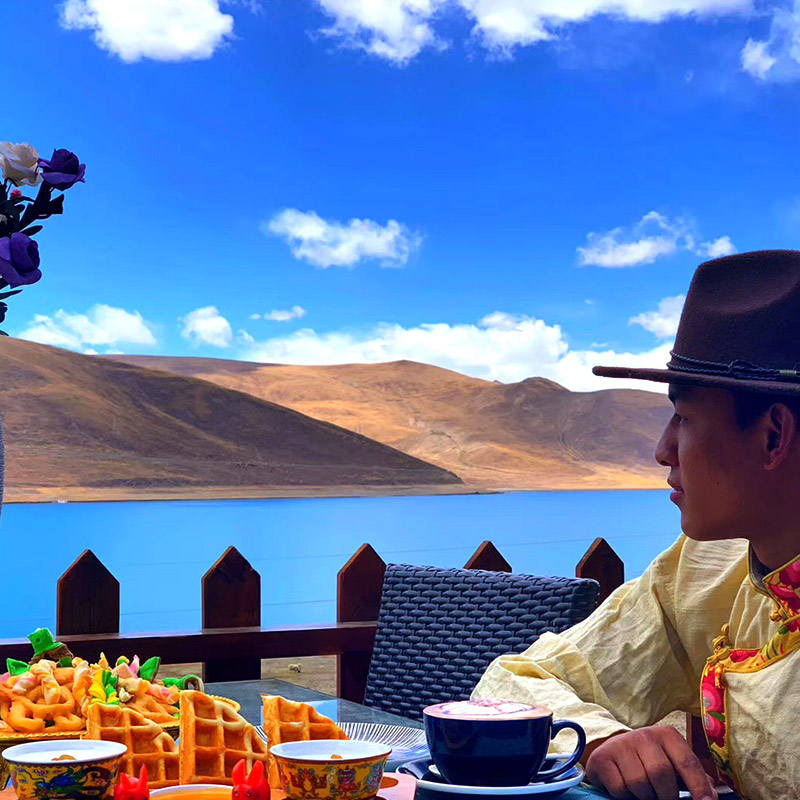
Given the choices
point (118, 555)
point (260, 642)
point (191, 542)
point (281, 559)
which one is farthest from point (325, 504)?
point (260, 642)

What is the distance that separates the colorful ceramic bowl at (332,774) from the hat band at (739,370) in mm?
567

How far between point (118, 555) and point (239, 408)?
1344 inches

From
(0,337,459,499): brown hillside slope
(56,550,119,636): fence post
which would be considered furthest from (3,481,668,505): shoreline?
(56,550,119,636): fence post

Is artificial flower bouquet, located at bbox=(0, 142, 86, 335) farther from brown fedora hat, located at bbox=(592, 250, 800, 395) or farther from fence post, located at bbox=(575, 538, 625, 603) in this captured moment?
fence post, located at bbox=(575, 538, 625, 603)

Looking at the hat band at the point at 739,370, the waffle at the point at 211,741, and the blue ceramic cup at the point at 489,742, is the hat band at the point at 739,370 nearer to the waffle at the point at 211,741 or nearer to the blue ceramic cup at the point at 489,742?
the blue ceramic cup at the point at 489,742

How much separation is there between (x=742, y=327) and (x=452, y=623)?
1.13 m

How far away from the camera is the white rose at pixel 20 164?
140 cm

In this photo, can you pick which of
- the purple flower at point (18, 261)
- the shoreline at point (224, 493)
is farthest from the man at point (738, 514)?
the shoreline at point (224, 493)

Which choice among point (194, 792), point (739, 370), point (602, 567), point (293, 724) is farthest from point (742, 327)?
point (602, 567)

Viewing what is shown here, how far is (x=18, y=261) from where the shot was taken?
1321 mm

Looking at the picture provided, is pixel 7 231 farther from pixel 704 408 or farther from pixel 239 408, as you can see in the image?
pixel 239 408

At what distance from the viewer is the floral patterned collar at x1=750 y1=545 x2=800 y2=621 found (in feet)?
3.83

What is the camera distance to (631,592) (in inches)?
56.6

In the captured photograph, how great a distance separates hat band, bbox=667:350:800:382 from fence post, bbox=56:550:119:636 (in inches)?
67.7
